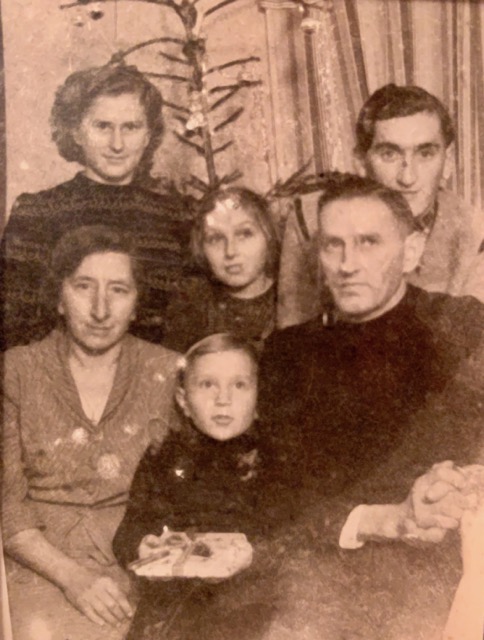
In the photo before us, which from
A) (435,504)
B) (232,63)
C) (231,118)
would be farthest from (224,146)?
(435,504)

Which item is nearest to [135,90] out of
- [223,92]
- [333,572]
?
[223,92]

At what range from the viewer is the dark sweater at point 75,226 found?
6.95 feet

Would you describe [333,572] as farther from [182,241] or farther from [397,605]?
[182,241]

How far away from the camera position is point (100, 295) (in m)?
2.12

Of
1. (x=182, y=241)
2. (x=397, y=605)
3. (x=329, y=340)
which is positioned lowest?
(x=397, y=605)

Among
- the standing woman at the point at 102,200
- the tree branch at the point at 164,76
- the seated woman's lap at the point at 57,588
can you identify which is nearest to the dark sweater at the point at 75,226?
the standing woman at the point at 102,200

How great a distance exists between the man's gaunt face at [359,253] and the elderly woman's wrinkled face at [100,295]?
0.44 metres

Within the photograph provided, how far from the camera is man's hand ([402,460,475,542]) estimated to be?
2156 millimetres

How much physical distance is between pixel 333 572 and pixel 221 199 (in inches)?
34.3

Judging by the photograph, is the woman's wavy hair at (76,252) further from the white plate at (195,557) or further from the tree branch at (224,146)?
the white plate at (195,557)

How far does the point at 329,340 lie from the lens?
216 cm

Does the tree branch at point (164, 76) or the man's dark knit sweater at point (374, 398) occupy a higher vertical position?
the tree branch at point (164, 76)

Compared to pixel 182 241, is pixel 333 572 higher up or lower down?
lower down

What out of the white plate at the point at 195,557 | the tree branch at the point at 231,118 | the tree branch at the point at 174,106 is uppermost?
the tree branch at the point at 174,106
